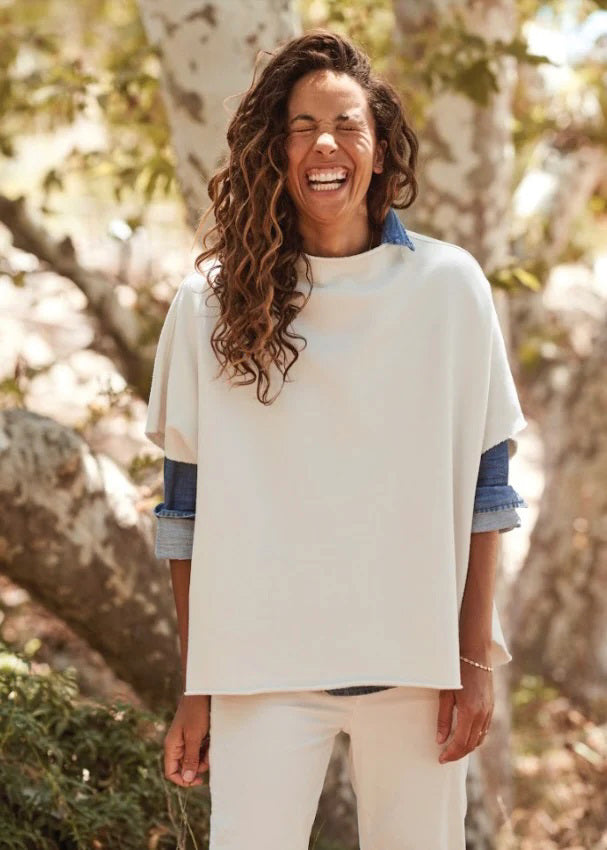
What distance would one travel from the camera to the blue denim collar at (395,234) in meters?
2.27

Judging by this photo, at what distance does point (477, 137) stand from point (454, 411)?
239 cm

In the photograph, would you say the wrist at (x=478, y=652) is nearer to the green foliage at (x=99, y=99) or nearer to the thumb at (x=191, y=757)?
the thumb at (x=191, y=757)

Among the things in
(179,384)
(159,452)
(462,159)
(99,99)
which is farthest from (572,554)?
(179,384)

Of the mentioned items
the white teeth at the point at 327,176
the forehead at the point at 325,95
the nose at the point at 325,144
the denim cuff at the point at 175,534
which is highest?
the forehead at the point at 325,95

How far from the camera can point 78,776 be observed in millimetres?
3061

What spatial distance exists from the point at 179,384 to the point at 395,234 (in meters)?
0.46

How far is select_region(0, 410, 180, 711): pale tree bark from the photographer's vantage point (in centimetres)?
326

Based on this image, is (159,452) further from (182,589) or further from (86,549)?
(182,589)

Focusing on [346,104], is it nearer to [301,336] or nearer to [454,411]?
[301,336]

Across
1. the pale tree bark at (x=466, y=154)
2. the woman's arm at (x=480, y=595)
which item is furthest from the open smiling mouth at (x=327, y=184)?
the pale tree bark at (x=466, y=154)

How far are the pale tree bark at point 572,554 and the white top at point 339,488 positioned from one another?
405 cm

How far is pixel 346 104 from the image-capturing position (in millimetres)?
2223

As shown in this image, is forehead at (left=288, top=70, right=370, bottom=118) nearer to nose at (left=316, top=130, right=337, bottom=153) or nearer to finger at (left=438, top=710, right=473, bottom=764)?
nose at (left=316, top=130, right=337, bottom=153)

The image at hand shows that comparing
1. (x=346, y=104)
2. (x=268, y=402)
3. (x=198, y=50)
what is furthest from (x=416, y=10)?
(x=268, y=402)
